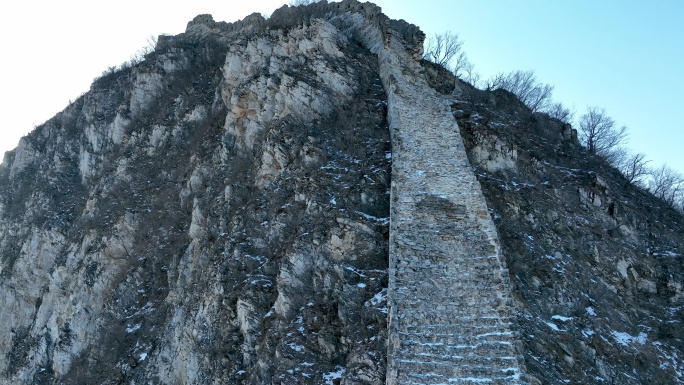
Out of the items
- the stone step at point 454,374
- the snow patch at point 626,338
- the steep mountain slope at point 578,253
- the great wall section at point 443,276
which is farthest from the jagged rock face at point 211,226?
the snow patch at point 626,338

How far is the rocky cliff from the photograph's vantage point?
1501 cm

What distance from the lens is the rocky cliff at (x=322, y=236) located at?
15.0 meters

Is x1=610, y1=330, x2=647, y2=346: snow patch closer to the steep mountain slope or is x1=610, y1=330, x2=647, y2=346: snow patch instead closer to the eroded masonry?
the steep mountain slope

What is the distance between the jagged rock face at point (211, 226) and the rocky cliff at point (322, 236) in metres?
0.08

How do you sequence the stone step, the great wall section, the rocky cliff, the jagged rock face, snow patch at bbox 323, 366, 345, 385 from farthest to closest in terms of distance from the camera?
the jagged rock face
the rocky cliff
snow patch at bbox 323, 366, 345, 385
the great wall section
the stone step

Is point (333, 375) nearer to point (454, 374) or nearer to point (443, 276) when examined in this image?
point (454, 374)

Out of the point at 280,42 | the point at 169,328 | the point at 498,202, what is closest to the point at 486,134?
the point at 498,202

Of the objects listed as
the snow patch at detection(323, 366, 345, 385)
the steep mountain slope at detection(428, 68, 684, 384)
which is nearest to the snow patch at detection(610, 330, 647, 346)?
the steep mountain slope at detection(428, 68, 684, 384)

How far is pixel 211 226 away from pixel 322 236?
532 centimetres

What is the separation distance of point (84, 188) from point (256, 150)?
42.3 ft

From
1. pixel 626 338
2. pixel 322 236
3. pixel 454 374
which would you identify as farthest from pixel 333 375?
pixel 626 338

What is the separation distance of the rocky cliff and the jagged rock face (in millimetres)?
81

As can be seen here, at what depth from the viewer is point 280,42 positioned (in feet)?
91.7

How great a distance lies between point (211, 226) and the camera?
21.1 metres
